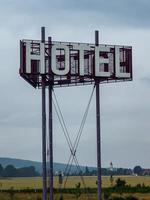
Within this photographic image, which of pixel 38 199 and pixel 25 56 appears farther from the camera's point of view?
pixel 38 199

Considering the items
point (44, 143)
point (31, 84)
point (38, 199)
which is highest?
point (31, 84)

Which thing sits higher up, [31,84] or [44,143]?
[31,84]

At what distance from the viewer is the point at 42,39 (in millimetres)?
35875

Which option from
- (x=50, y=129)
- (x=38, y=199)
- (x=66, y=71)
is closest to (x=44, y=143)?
(x=50, y=129)

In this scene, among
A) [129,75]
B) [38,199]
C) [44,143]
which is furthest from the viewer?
[38,199]

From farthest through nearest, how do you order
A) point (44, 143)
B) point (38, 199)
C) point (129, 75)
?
point (38, 199), point (129, 75), point (44, 143)

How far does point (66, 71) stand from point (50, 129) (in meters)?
3.09

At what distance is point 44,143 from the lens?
35031mm

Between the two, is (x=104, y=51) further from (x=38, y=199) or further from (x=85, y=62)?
(x=38, y=199)

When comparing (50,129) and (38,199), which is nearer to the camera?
(50,129)

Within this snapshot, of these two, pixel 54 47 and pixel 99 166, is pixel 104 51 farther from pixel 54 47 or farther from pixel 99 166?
pixel 99 166

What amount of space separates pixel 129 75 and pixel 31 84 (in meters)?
5.21

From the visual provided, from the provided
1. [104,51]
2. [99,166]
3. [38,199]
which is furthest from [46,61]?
[38,199]

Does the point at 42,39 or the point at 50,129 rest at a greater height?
the point at 42,39
